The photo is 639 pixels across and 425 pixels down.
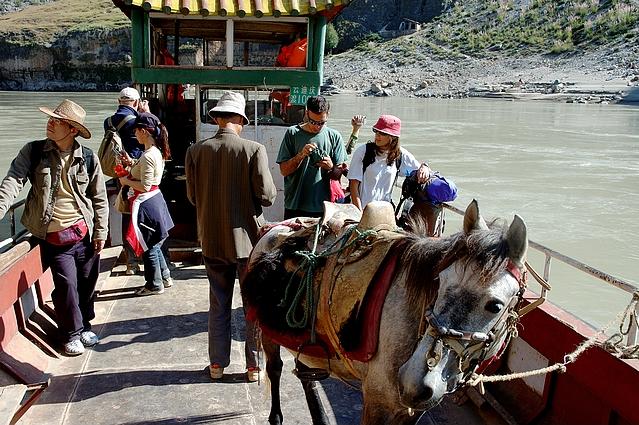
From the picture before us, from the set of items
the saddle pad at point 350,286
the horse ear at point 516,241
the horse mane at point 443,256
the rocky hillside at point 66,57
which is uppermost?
the rocky hillside at point 66,57

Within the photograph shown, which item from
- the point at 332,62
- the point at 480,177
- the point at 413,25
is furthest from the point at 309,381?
the point at 413,25

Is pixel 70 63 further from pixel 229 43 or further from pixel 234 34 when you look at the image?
pixel 229 43

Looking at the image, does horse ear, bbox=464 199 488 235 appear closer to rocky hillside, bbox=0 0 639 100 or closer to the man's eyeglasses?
the man's eyeglasses

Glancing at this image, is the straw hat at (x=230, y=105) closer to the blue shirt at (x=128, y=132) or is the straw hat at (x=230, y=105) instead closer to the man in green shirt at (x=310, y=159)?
the man in green shirt at (x=310, y=159)

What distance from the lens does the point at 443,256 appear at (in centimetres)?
213

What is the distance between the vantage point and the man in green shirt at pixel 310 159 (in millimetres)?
4176

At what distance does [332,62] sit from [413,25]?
61.9 feet

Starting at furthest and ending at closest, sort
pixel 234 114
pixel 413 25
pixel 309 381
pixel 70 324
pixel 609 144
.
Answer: pixel 413 25, pixel 609 144, pixel 70 324, pixel 234 114, pixel 309 381

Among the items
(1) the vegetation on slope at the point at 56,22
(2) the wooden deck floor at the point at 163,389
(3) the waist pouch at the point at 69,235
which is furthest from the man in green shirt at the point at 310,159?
(1) the vegetation on slope at the point at 56,22

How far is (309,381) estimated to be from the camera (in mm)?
3148

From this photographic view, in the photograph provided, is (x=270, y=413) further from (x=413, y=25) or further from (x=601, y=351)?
(x=413, y=25)

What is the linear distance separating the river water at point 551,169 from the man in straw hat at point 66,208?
6904mm

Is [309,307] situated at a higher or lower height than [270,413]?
higher

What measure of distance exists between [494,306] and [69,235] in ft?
9.76
